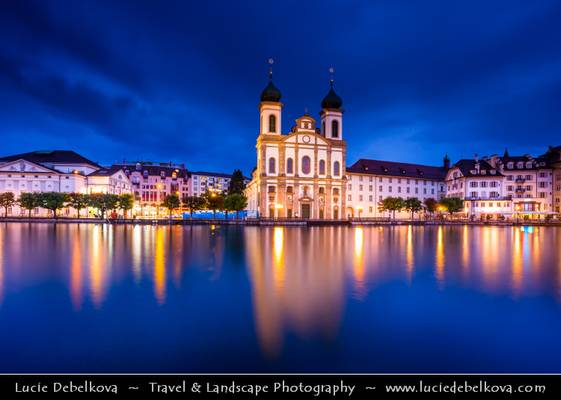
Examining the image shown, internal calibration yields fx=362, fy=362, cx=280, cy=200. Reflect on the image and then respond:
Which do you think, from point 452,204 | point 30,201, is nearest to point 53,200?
point 30,201

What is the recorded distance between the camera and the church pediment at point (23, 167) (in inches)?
2849

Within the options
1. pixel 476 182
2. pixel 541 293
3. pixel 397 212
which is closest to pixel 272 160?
pixel 397 212

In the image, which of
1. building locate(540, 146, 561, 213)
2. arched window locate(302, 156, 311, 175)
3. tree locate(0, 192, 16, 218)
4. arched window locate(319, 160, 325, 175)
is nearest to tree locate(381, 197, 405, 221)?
arched window locate(319, 160, 325, 175)

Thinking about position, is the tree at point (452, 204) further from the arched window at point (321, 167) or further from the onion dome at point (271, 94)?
the onion dome at point (271, 94)

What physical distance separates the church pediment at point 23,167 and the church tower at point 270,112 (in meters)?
45.2

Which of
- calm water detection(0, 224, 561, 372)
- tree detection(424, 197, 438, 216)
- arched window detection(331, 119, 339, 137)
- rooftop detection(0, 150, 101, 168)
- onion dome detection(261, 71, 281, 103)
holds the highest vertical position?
onion dome detection(261, 71, 281, 103)

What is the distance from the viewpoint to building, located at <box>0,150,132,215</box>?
72.3m

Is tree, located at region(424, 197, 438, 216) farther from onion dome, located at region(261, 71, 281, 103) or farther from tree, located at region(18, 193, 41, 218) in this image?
tree, located at region(18, 193, 41, 218)

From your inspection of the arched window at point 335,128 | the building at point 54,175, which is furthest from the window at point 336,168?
the building at point 54,175

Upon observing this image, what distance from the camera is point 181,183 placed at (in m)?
115

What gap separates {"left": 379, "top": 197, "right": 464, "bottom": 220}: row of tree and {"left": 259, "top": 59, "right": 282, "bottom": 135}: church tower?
2533cm

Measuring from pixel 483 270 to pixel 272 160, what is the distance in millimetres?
51006
